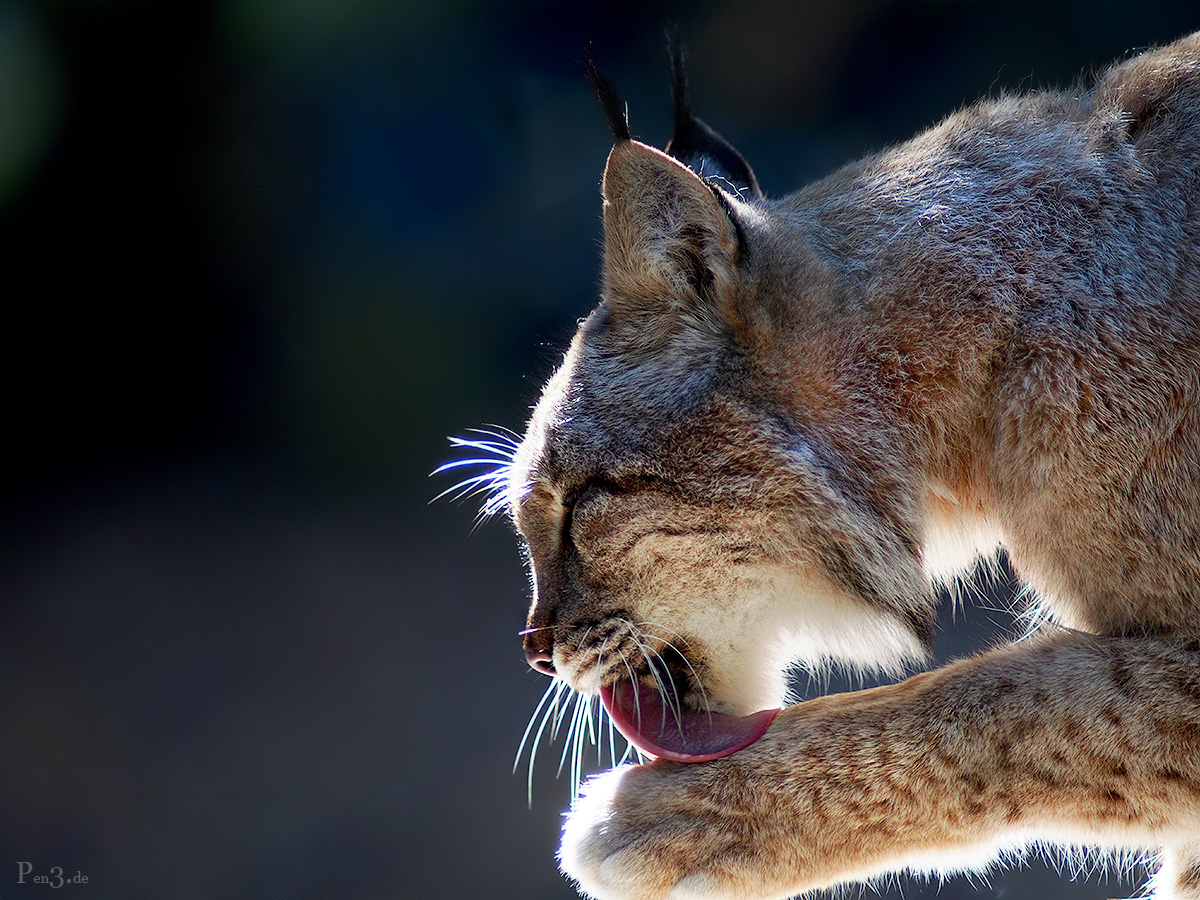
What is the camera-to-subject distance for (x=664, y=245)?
1.75m

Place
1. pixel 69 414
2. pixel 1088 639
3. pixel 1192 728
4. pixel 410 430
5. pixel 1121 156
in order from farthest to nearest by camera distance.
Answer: pixel 410 430 < pixel 69 414 < pixel 1121 156 < pixel 1088 639 < pixel 1192 728

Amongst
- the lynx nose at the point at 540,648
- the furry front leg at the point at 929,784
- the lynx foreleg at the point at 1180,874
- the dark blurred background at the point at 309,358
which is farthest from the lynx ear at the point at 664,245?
the dark blurred background at the point at 309,358

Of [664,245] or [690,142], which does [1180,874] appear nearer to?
[664,245]

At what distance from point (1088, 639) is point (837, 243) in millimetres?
712

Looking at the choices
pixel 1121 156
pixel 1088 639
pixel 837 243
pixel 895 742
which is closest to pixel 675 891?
pixel 895 742

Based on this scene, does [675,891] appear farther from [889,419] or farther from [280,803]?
[280,803]

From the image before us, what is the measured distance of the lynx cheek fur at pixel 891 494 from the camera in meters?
1.52

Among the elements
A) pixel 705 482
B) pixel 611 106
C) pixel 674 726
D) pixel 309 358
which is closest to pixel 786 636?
pixel 674 726

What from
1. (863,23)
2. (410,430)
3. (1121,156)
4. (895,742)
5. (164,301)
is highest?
(863,23)

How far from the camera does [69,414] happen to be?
3727 mm

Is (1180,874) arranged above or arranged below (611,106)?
below

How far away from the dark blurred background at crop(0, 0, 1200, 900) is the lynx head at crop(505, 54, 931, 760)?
1761mm

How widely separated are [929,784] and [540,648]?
2.15 ft

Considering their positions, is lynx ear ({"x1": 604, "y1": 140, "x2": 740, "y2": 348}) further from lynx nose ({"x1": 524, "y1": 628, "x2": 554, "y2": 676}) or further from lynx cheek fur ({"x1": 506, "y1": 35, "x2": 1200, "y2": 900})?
lynx nose ({"x1": 524, "y1": 628, "x2": 554, "y2": 676})
